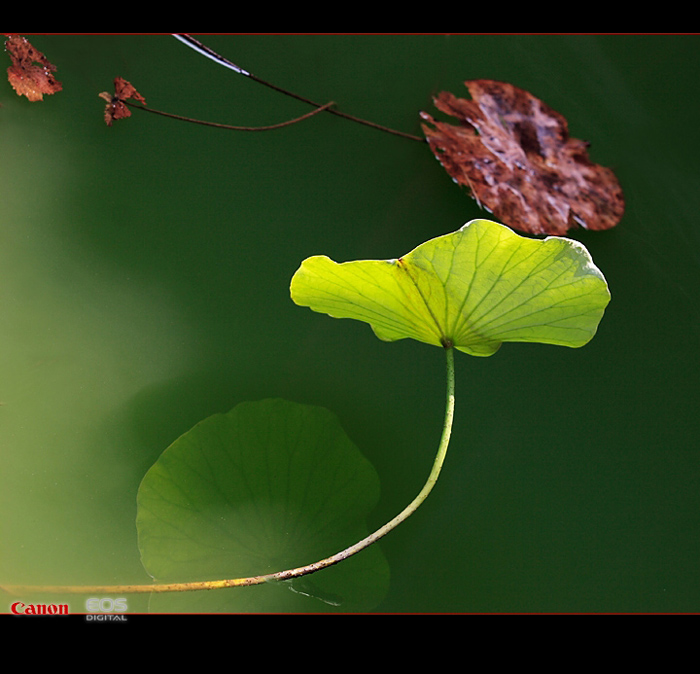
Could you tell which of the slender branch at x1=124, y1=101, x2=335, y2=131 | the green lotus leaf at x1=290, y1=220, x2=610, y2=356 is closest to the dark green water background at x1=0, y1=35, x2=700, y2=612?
the slender branch at x1=124, y1=101, x2=335, y2=131

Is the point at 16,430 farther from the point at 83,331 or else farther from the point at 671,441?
the point at 671,441

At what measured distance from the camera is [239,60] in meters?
0.81

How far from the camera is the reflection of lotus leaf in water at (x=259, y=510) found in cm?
65

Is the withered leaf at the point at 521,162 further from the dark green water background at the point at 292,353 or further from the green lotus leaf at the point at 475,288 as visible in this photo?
the green lotus leaf at the point at 475,288

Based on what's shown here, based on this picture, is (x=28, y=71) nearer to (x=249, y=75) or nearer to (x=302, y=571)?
(x=249, y=75)

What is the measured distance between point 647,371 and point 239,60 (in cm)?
82

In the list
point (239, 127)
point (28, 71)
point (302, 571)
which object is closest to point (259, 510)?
point (302, 571)

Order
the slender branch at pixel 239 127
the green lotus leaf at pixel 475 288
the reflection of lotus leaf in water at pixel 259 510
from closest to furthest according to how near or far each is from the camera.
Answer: the green lotus leaf at pixel 475 288 → the reflection of lotus leaf in water at pixel 259 510 → the slender branch at pixel 239 127

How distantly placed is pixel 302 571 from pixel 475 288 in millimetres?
361

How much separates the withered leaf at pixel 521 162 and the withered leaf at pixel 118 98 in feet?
1.48

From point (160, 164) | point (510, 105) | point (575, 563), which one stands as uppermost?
point (510, 105)

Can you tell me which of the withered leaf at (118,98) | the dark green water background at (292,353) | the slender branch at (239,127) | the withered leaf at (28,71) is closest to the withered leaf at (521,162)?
the dark green water background at (292,353)

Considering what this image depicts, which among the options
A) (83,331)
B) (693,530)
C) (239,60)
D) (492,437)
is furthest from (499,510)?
(239,60)

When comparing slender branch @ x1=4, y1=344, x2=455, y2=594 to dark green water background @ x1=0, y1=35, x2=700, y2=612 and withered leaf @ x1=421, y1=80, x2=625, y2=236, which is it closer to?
dark green water background @ x1=0, y1=35, x2=700, y2=612
